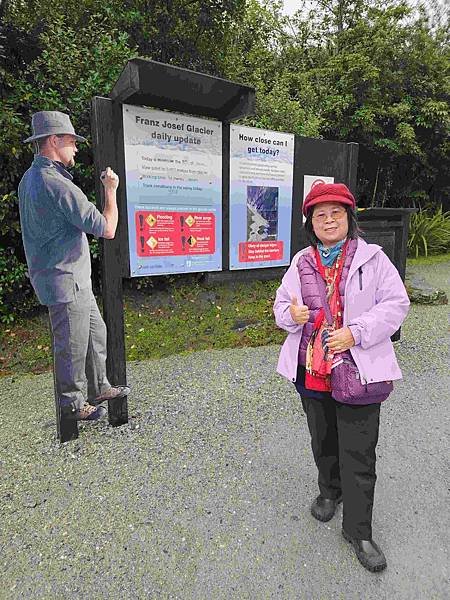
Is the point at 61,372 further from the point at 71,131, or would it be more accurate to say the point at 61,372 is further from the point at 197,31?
the point at 197,31

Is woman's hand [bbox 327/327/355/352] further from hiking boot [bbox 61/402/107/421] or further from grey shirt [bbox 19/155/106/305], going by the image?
hiking boot [bbox 61/402/107/421]

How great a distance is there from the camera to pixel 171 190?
129 inches

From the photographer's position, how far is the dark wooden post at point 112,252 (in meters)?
2.89

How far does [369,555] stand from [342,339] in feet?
3.38

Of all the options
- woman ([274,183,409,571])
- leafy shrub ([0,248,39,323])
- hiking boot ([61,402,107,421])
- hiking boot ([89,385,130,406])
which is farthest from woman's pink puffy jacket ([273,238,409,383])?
leafy shrub ([0,248,39,323])

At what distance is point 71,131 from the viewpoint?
9.07ft

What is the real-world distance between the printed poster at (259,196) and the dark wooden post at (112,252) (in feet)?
3.41

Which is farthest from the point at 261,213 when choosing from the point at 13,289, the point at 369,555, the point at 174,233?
the point at 13,289

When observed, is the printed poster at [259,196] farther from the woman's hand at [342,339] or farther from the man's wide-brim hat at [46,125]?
the woman's hand at [342,339]

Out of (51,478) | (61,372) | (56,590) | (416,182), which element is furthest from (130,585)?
(416,182)

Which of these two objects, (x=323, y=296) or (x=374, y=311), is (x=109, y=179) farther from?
(x=374, y=311)

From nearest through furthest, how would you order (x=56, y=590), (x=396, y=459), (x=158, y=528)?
(x=56, y=590) < (x=158, y=528) < (x=396, y=459)

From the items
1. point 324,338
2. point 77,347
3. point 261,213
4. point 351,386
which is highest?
point 261,213

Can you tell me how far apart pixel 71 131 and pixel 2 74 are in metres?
2.42
